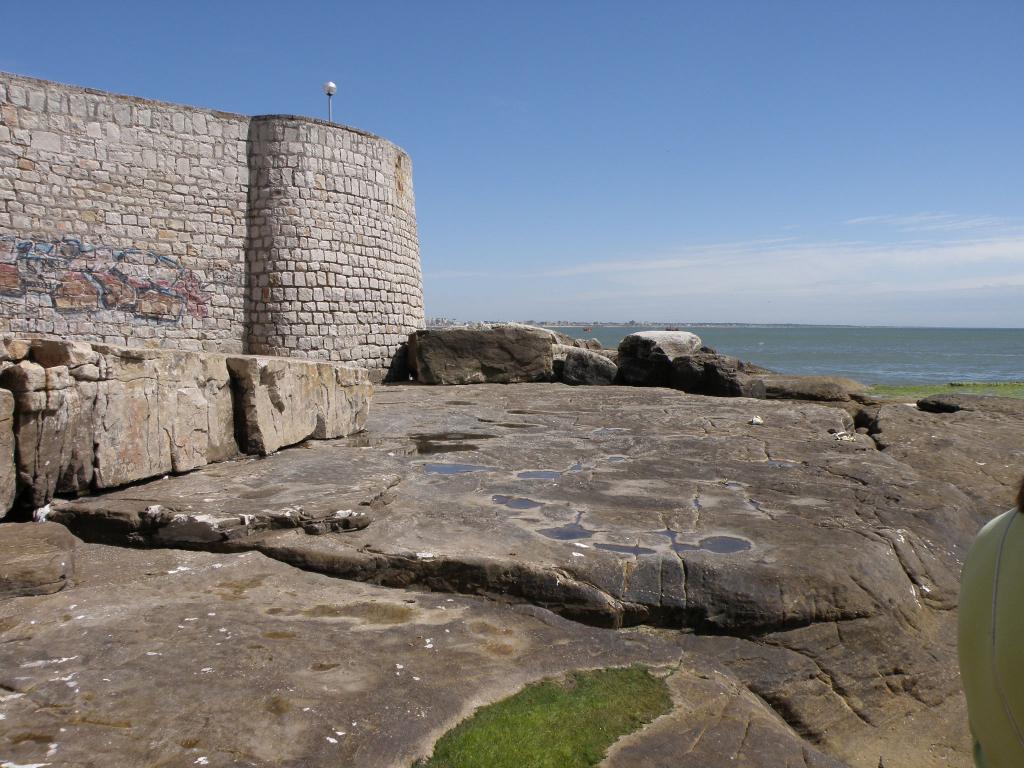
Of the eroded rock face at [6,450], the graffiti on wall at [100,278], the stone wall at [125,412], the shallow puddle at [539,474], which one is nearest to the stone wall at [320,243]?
the graffiti on wall at [100,278]

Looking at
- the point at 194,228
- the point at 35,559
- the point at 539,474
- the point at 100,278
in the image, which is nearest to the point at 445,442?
the point at 539,474

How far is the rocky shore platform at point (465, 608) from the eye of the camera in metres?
2.68

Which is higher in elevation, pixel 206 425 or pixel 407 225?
pixel 407 225

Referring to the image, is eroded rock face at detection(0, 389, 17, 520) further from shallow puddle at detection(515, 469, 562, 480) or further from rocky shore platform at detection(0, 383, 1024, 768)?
shallow puddle at detection(515, 469, 562, 480)

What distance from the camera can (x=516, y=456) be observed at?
677cm

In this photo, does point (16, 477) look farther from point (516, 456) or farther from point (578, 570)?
point (516, 456)

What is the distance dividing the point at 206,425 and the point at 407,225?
11060 mm

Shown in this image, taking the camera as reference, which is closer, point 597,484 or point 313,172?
point 597,484

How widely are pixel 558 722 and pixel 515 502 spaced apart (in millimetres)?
2439

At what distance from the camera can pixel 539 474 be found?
19.9ft

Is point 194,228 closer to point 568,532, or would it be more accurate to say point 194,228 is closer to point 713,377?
point 713,377

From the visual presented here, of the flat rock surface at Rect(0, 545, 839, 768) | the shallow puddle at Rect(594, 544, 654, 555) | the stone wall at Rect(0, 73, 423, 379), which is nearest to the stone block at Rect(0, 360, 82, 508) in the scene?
the flat rock surface at Rect(0, 545, 839, 768)

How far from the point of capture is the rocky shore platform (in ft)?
8.79

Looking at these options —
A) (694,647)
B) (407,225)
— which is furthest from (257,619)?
(407,225)
